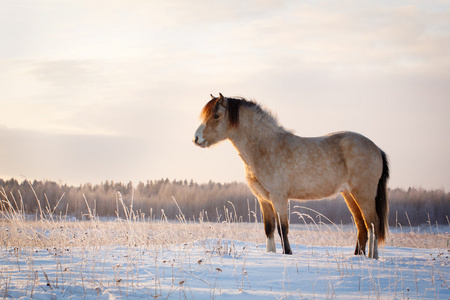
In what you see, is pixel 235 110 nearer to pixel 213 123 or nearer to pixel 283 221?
pixel 213 123

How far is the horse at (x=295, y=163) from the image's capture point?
809 cm

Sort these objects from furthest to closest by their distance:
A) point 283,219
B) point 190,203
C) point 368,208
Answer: point 190,203 → point 368,208 → point 283,219

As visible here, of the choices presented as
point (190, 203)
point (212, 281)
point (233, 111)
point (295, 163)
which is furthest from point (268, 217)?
point (190, 203)

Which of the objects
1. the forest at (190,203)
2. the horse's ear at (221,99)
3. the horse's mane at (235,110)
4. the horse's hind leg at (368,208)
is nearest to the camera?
the horse's hind leg at (368,208)

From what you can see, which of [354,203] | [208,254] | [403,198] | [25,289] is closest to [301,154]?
[354,203]

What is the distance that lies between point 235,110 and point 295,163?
1577 millimetres

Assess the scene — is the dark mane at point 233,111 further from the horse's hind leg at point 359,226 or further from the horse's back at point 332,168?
the horse's hind leg at point 359,226

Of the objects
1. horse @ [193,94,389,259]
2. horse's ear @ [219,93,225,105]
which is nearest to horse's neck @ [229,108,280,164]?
horse @ [193,94,389,259]

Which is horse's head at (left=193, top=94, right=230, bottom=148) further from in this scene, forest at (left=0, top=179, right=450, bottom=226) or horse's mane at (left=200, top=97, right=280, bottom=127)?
forest at (left=0, top=179, right=450, bottom=226)

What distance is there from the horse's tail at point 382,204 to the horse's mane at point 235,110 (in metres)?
2.40

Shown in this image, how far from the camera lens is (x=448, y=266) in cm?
711

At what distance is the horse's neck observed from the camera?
8430 millimetres

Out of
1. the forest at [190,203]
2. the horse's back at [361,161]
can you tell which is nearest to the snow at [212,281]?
the horse's back at [361,161]

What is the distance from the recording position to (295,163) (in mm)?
8219
